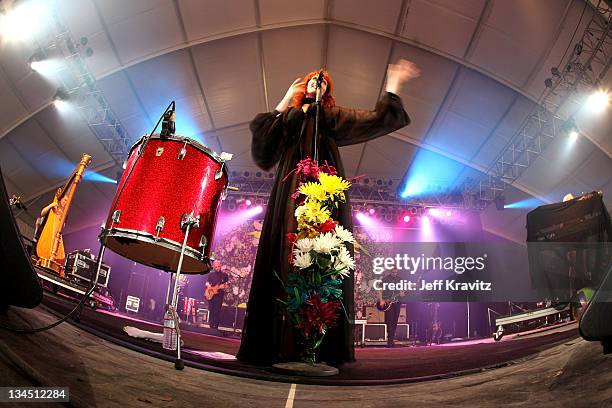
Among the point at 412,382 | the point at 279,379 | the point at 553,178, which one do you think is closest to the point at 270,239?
the point at 279,379

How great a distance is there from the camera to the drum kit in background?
232 cm

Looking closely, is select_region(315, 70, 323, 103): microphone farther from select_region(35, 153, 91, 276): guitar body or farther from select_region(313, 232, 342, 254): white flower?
select_region(35, 153, 91, 276): guitar body

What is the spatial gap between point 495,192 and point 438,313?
3.81m

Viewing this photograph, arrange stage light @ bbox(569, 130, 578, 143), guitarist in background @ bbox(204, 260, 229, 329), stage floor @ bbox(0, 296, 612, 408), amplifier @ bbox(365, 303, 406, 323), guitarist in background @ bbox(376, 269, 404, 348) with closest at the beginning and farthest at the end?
stage floor @ bbox(0, 296, 612, 408) → guitarist in background @ bbox(376, 269, 404, 348) → stage light @ bbox(569, 130, 578, 143) → guitarist in background @ bbox(204, 260, 229, 329) → amplifier @ bbox(365, 303, 406, 323)

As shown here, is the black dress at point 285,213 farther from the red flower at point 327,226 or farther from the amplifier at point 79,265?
the amplifier at point 79,265

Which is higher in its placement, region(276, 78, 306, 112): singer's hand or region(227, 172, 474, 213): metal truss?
region(227, 172, 474, 213): metal truss

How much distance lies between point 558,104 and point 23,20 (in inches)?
381

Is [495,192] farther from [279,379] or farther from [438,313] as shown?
[279,379]

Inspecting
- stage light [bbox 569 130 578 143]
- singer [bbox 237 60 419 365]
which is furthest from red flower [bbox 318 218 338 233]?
stage light [bbox 569 130 578 143]

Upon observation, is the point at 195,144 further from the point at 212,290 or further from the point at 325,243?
the point at 212,290

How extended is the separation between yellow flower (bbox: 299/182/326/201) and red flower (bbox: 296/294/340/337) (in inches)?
19.9

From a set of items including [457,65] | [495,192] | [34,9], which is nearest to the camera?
[34,9]

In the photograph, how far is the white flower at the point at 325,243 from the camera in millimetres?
1982

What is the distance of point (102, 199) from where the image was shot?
461 inches
